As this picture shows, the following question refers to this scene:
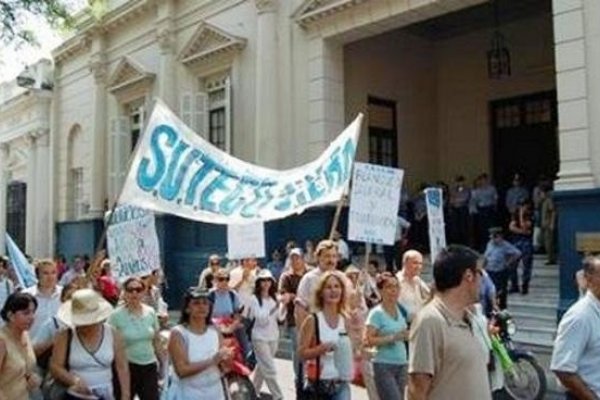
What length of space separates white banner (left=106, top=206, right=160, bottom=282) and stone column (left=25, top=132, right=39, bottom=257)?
18027 mm

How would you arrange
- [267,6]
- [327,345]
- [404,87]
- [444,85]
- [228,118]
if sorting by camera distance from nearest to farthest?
1. [327,345]
2. [267,6]
3. [228,118]
4. [404,87]
5. [444,85]

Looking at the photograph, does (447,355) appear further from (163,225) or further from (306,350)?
(163,225)

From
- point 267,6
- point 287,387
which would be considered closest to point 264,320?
point 287,387

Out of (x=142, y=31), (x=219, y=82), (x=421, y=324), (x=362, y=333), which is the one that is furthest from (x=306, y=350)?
(x=142, y=31)

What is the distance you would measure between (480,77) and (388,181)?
1052cm

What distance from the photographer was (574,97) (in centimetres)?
1124

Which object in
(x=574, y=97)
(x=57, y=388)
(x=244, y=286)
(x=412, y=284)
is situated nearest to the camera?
(x=57, y=388)

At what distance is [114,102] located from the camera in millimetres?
22094

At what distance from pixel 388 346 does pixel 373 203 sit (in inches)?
105

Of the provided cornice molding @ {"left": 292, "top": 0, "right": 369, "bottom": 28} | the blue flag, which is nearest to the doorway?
cornice molding @ {"left": 292, "top": 0, "right": 369, "bottom": 28}

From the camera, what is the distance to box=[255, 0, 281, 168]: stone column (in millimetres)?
15969

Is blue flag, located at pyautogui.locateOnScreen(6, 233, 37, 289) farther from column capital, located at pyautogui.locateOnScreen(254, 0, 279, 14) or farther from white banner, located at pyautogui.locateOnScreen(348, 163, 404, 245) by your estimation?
column capital, located at pyautogui.locateOnScreen(254, 0, 279, 14)

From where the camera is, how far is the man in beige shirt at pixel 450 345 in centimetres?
346

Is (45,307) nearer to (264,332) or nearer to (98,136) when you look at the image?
(264,332)
